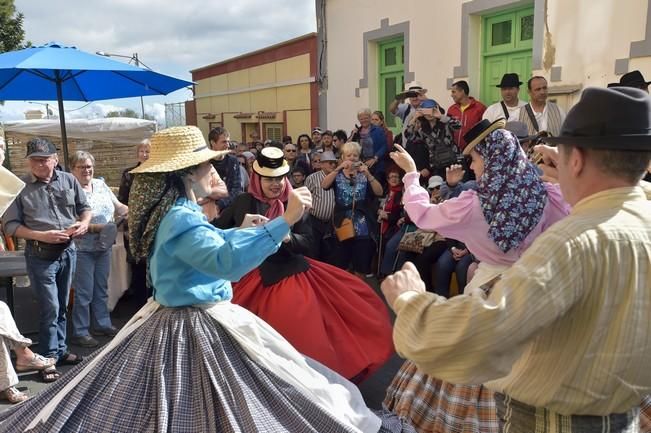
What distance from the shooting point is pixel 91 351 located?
4793 millimetres

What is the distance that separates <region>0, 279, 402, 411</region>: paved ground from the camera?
156 inches

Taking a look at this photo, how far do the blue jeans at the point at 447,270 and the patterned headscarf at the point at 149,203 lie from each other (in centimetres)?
335

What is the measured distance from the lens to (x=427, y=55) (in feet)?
→ 27.1

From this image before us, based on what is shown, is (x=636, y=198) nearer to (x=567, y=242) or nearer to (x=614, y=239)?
(x=614, y=239)

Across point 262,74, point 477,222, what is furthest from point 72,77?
point 262,74

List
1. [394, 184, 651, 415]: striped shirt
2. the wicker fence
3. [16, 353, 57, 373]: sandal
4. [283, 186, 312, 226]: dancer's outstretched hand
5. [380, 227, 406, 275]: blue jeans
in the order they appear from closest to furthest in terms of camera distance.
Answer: [394, 184, 651, 415]: striped shirt, [283, 186, 312, 226]: dancer's outstretched hand, [16, 353, 57, 373]: sandal, [380, 227, 406, 275]: blue jeans, the wicker fence

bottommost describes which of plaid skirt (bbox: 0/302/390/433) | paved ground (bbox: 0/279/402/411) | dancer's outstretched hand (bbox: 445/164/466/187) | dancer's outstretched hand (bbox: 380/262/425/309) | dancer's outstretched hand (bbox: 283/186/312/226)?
paved ground (bbox: 0/279/402/411)

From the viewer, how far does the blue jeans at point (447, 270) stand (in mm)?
5273

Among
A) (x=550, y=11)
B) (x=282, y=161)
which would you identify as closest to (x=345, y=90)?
(x=550, y=11)

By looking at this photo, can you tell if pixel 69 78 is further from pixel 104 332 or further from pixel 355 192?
pixel 355 192

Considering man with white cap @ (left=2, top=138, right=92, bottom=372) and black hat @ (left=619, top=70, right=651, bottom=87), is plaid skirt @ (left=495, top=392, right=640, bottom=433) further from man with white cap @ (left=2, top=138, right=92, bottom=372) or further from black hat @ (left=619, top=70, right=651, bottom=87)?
black hat @ (left=619, top=70, right=651, bottom=87)

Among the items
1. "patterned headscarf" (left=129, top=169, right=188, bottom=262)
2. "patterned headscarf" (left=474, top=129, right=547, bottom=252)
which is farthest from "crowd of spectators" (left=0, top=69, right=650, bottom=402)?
"patterned headscarf" (left=129, top=169, right=188, bottom=262)

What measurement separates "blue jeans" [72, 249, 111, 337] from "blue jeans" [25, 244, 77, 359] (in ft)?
1.30

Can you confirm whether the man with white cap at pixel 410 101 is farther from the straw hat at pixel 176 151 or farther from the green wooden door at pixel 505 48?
the straw hat at pixel 176 151
